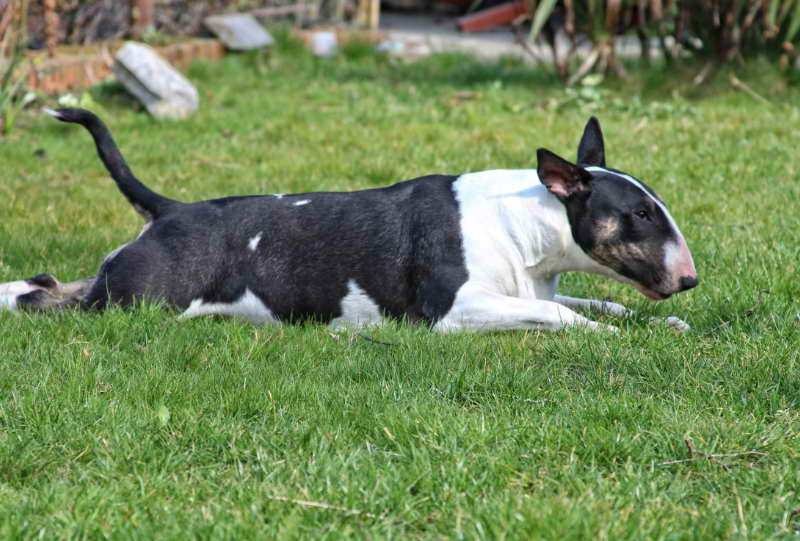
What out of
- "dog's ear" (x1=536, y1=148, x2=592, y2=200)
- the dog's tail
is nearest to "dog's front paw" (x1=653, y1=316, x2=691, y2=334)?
"dog's ear" (x1=536, y1=148, x2=592, y2=200)

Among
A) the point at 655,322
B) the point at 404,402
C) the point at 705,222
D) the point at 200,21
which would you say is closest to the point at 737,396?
the point at 655,322

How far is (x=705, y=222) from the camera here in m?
6.20

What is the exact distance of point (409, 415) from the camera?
11.4 ft

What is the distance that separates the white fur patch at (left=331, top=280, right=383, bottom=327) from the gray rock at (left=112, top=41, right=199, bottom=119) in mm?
4996

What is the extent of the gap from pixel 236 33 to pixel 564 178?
8.29 meters

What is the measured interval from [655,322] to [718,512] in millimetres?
1685

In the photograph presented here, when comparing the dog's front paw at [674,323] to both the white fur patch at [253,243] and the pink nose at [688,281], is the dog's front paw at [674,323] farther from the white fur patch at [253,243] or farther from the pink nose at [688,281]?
the white fur patch at [253,243]

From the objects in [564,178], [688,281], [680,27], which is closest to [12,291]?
[564,178]

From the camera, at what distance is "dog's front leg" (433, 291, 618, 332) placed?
4441mm

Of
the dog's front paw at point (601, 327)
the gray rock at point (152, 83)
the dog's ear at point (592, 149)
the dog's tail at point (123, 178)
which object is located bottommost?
the gray rock at point (152, 83)

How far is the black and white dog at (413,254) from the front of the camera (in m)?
4.46

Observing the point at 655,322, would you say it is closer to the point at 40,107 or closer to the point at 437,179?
the point at 437,179

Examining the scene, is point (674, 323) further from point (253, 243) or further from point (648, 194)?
point (253, 243)

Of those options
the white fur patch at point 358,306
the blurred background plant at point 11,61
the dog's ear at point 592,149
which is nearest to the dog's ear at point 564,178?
the dog's ear at point 592,149
